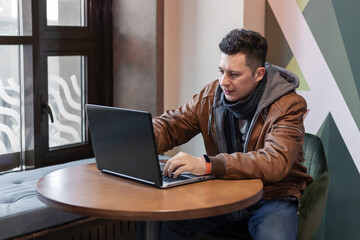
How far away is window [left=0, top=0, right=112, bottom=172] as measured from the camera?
116 inches

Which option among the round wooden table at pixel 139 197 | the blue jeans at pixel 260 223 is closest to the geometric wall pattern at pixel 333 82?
the blue jeans at pixel 260 223

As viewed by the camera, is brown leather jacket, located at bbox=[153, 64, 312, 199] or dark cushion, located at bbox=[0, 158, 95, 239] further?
dark cushion, located at bbox=[0, 158, 95, 239]

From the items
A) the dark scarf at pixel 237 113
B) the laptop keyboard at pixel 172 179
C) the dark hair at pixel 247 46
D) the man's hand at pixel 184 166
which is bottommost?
the laptop keyboard at pixel 172 179

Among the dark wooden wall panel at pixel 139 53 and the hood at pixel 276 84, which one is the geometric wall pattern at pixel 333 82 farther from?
the dark wooden wall panel at pixel 139 53

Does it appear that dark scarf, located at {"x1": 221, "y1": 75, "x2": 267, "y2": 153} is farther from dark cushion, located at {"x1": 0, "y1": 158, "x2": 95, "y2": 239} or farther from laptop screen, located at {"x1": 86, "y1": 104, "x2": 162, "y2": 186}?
dark cushion, located at {"x1": 0, "y1": 158, "x2": 95, "y2": 239}

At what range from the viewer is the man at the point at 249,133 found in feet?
6.57

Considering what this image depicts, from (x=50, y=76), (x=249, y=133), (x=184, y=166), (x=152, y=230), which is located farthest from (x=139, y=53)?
(x=152, y=230)

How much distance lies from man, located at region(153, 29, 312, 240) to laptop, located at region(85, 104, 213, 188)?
0.08m

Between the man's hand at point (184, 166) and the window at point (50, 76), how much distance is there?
1318 millimetres

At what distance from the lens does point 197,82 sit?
10.6 ft

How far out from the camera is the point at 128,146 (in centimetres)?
194

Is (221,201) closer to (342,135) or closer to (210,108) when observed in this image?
(210,108)

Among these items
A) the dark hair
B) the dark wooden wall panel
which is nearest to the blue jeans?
the dark hair

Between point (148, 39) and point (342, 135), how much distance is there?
1213 mm
